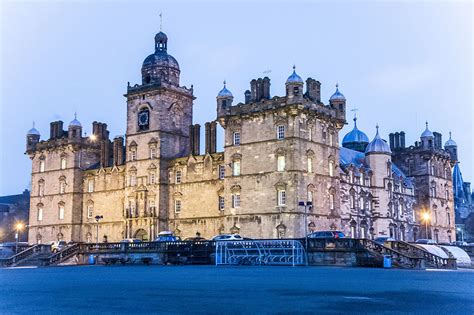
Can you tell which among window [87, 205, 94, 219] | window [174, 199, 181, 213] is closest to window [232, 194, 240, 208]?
window [174, 199, 181, 213]

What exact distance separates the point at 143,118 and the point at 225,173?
15.7m

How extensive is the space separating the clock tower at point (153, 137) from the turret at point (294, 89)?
18.8m

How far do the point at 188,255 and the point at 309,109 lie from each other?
20.0 metres

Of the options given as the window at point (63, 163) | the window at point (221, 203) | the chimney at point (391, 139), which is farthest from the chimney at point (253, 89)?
the chimney at point (391, 139)

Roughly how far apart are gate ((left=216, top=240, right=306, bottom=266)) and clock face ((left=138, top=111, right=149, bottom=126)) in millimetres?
28398

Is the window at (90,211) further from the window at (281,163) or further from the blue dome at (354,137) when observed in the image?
the blue dome at (354,137)

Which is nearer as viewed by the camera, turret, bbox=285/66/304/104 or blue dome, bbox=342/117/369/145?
turret, bbox=285/66/304/104

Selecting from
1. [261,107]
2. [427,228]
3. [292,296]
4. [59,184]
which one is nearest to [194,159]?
[261,107]

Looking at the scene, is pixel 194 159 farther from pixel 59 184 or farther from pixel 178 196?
pixel 59 184

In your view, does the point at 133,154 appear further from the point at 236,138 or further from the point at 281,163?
the point at 281,163

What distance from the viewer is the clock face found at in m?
75.6

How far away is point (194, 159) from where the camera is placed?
71.9 metres

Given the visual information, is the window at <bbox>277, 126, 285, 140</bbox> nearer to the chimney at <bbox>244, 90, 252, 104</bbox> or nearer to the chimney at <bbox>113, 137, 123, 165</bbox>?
the chimney at <bbox>244, 90, 252, 104</bbox>

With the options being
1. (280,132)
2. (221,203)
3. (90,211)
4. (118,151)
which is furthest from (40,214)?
(280,132)
